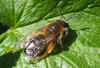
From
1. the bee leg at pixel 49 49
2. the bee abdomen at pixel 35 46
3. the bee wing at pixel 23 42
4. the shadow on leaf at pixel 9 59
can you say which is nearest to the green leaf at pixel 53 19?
the shadow on leaf at pixel 9 59

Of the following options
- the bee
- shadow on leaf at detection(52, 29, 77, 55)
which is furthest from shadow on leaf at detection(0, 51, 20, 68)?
shadow on leaf at detection(52, 29, 77, 55)

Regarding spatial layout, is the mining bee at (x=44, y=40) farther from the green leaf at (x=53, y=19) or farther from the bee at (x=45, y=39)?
the green leaf at (x=53, y=19)

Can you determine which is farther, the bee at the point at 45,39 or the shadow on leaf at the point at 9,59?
the shadow on leaf at the point at 9,59

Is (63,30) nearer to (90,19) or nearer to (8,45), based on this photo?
(90,19)

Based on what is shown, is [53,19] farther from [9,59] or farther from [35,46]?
[9,59]

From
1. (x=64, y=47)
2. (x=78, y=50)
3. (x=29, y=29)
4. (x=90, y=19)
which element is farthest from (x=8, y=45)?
Answer: (x=90, y=19)

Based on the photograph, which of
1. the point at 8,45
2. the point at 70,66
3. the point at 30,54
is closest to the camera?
the point at 30,54

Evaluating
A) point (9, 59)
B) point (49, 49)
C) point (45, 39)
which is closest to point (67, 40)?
point (49, 49)
